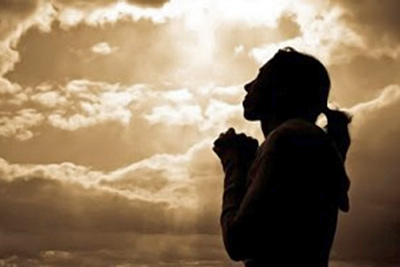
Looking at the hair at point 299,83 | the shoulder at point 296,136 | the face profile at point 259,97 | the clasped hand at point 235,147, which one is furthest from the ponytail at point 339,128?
the clasped hand at point 235,147

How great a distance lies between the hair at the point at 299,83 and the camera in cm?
627

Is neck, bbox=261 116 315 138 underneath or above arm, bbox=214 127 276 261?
above

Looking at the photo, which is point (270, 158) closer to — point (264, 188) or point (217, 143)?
point (264, 188)

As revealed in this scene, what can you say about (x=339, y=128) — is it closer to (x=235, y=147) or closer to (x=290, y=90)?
(x=290, y=90)

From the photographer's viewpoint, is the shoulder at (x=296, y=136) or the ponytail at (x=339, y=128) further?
the ponytail at (x=339, y=128)

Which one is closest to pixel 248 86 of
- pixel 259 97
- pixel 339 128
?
pixel 259 97

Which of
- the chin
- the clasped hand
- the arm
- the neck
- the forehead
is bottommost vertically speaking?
the arm

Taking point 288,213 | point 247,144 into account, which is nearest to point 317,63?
point 247,144

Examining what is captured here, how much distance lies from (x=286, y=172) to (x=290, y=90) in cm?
73

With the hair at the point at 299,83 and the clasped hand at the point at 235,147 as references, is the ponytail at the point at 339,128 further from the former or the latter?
the clasped hand at the point at 235,147

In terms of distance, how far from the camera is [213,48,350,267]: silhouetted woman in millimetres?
5801

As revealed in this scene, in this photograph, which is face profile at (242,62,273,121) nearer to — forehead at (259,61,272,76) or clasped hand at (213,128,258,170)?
forehead at (259,61,272,76)

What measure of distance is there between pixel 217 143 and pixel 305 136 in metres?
0.82

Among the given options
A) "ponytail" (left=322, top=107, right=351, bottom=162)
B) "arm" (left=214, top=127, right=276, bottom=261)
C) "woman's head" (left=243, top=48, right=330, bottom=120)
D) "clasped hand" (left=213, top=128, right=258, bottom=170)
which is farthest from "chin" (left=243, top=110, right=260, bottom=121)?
"ponytail" (left=322, top=107, right=351, bottom=162)
